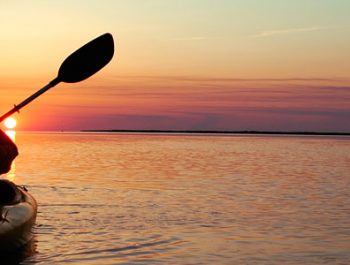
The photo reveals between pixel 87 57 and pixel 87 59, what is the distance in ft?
0.11

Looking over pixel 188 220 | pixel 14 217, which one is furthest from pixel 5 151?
pixel 188 220

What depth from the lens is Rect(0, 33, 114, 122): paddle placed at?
10211 mm

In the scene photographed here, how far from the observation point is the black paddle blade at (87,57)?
10.2 meters

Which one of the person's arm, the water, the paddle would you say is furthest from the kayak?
the paddle

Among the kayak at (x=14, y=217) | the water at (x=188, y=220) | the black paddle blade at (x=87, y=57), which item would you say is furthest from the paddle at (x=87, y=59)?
the water at (x=188, y=220)

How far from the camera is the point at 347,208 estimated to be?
52.3 feet

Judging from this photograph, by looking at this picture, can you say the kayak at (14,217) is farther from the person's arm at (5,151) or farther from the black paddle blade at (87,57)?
the black paddle blade at (87,57)

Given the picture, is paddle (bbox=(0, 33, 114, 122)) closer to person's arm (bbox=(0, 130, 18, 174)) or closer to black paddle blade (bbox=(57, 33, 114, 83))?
black paddle blade (bbox=(57, 33, 114, 83))

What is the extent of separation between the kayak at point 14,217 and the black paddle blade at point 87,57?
7.14ft

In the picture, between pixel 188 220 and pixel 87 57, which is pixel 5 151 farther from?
pixel 188 220

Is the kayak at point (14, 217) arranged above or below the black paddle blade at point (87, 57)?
below

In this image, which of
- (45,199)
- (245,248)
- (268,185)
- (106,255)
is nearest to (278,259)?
(245,248)

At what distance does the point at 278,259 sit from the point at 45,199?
8679mm

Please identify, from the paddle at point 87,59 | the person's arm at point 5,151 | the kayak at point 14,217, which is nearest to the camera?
the kayak at point 14,217
